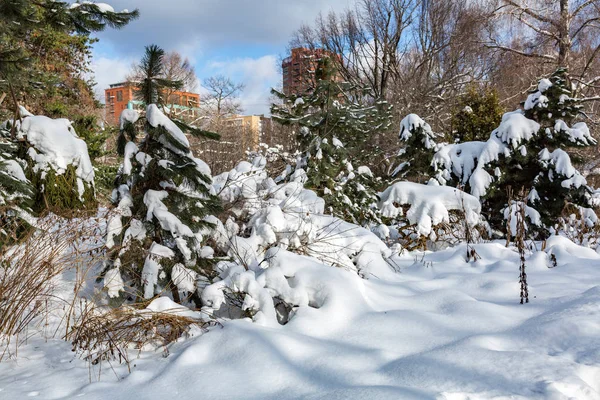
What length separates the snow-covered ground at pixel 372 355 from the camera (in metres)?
1.83

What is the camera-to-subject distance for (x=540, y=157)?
5820mm

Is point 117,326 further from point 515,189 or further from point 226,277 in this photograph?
point 515,189

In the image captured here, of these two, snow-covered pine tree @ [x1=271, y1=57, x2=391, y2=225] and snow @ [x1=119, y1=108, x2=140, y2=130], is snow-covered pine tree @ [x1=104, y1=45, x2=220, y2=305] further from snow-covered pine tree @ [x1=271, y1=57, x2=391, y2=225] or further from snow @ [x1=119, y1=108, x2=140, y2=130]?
snow-covered pine tree @ [x1=271, y1=57, x2=391, y2=225]

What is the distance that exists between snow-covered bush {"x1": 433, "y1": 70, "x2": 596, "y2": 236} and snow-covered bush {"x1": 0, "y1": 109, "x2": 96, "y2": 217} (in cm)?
515

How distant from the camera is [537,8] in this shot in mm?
13641

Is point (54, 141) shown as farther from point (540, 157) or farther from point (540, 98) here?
point (540, 98)

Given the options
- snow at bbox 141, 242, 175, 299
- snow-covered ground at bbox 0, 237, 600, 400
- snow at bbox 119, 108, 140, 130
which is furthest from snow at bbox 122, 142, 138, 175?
snow-covered ground at bbox 0, 237, 600, 400

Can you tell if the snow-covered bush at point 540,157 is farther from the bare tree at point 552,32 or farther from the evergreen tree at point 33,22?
the bare tree at point 552,32

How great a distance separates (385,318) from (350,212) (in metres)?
3.93

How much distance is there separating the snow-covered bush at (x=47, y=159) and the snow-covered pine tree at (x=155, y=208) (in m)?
2.13

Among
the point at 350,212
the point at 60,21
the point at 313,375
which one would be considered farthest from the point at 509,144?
the point at 60,21

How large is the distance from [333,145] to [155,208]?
382 cm

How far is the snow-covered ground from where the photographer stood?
1834 millimetres

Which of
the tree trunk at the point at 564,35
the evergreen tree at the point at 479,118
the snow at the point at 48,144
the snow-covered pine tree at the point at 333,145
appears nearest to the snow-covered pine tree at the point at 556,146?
the snow-covered pine tree at the point at 333,145
